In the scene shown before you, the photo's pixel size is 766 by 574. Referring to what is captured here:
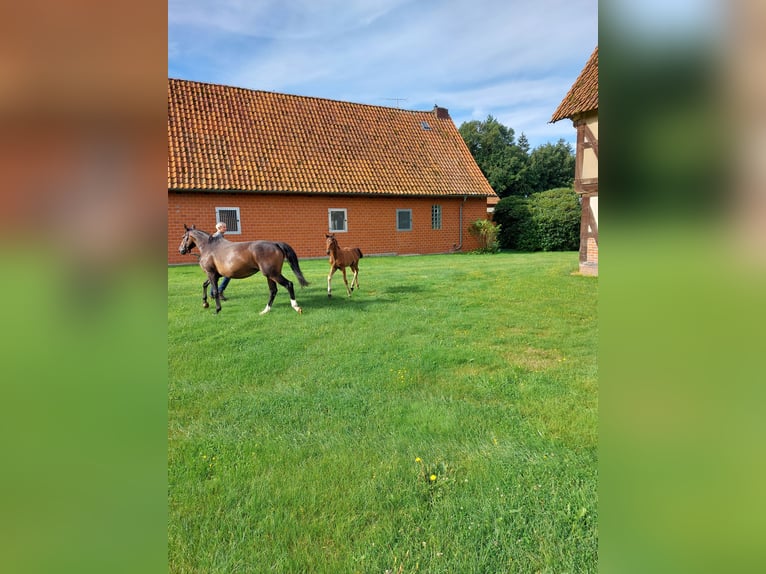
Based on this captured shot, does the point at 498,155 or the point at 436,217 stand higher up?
the point at 498,155

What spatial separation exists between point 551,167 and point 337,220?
1272 inches

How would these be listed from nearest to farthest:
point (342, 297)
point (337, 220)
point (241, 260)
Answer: point (241, 260), point (342, 297), point (337, 220)

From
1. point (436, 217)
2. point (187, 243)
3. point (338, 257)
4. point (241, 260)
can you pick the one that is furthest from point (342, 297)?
point (436, 217)

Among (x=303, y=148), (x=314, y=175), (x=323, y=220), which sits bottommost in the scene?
(x=323, y=220)

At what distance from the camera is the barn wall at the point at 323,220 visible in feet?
46.3

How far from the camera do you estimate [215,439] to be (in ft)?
9.52

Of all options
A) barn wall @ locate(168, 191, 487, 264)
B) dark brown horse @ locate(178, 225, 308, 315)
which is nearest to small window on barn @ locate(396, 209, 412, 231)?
barn wall @ locate(168, 191, 487, 264)

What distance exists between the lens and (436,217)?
1872cm

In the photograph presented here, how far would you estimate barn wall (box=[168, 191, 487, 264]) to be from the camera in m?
14.1

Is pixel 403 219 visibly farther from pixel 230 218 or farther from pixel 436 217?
pixel 230 218

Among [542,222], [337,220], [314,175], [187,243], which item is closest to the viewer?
[187,243]
